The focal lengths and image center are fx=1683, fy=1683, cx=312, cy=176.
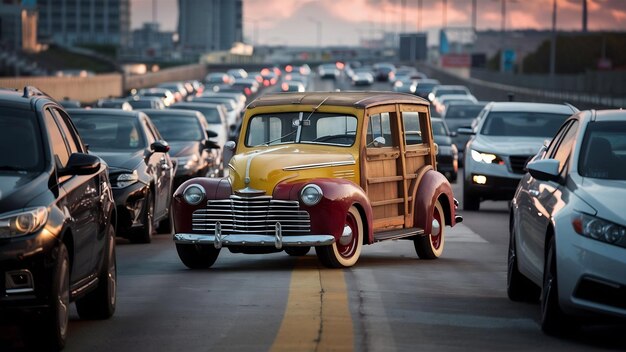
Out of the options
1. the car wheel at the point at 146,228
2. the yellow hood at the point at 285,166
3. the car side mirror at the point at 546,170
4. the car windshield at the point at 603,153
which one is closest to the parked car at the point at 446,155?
the car wheel at the point at 146,228

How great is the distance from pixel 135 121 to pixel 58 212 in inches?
450

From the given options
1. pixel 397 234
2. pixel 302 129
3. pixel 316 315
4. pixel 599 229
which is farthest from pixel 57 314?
pixel 302 129

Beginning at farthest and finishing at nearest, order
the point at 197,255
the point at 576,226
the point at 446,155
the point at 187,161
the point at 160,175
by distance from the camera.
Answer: the point at 446,155 → the point at 187,161 → the point at 160,175 → the point at 197,255 → the point at 576,226

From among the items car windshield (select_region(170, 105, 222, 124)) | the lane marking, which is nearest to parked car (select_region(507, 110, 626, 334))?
the lane marking

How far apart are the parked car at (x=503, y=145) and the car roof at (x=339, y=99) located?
340 inches

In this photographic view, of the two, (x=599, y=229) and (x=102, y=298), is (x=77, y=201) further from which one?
(x=599, y=229)

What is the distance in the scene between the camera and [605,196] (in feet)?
33.8

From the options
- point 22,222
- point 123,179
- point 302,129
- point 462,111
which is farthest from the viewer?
point 462,111

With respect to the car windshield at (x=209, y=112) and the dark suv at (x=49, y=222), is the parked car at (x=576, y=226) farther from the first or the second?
the car windshield at (x=209, y=112)

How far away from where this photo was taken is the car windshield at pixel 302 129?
650 inches

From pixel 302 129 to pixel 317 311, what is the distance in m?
5.33

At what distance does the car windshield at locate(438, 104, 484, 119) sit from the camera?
50.2 m

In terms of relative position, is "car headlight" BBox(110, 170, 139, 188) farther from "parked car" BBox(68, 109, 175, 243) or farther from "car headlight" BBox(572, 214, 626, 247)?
"car headlight" BBox(572, 214, 626, 247)

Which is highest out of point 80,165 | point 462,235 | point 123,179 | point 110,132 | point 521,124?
point 80,165
